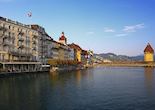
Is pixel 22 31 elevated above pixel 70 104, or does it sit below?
above

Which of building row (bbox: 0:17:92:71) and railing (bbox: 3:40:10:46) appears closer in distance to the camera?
railing (bbox: 3:40:10:46)

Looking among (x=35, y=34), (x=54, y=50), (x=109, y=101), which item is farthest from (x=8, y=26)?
(x=109, y=101)

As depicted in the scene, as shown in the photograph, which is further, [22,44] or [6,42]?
[22,44]

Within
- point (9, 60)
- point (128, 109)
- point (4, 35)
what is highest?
point (4, 35)

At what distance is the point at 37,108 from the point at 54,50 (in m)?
135

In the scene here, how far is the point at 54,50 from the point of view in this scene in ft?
580

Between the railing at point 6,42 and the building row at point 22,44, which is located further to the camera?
the building row at point 22,44

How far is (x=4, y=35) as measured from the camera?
11112 cm

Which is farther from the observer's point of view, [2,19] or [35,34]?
[35,34]

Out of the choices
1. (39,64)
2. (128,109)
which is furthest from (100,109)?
(39,64)

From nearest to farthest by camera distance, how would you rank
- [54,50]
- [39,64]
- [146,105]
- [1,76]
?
[146,105] < [1,76] < [39,64] < [54,50]

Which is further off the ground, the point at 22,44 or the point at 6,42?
the point at 22,44

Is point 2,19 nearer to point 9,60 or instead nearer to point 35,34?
point 9,60

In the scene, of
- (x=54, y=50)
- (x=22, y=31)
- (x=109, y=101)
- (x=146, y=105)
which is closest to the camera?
(x=146, y=105)
